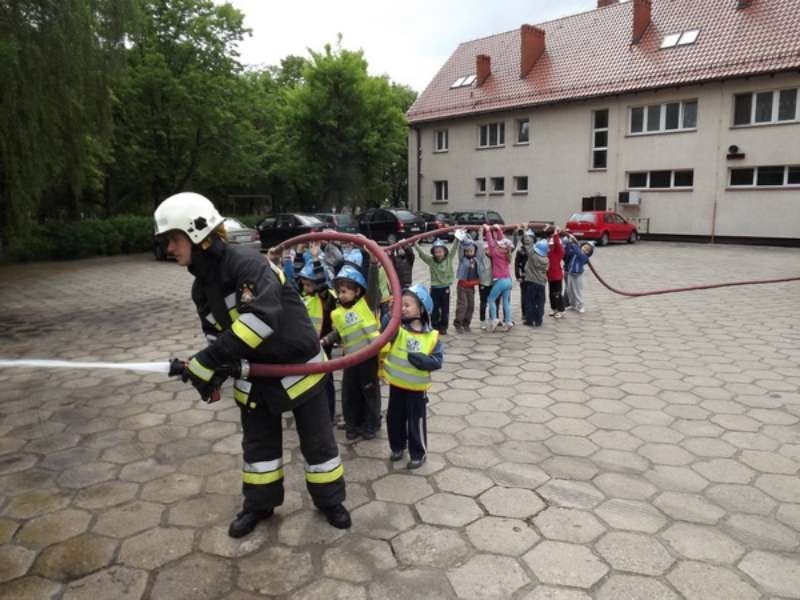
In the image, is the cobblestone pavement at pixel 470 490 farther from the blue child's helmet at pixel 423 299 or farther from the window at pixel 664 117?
the window at pixel 664 117

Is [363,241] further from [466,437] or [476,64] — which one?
[476,64]

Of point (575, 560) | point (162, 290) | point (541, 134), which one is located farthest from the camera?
point (541, 134)

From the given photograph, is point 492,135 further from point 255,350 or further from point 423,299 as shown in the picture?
point 255,350

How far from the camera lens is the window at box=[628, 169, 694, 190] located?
83.8 ft

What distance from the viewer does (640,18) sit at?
91.8ft

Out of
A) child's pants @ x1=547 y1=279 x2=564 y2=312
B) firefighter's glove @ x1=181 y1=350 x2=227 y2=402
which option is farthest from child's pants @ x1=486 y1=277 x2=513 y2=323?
firefighter's glove @ x1=181 y1=350 x2=227 y2=402

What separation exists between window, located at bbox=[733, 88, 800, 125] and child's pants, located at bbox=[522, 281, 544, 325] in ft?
63.7

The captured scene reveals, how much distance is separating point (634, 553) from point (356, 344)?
8.05 feet

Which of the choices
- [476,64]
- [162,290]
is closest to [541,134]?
[476,64]

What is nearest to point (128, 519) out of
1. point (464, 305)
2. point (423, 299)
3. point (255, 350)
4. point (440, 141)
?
point (255, 350)

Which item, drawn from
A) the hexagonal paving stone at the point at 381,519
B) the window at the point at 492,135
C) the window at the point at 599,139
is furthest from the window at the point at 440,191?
the hexagonal paving stone at the point at 381,519

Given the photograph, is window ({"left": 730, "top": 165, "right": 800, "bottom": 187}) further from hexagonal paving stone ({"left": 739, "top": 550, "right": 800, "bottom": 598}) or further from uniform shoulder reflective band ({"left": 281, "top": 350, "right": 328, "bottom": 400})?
uniform shoulder reflective band ({"left": 281, "top": 350, "right": 328, "bottom": 400})

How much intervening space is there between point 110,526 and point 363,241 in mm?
2636

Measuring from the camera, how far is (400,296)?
4254 mm
